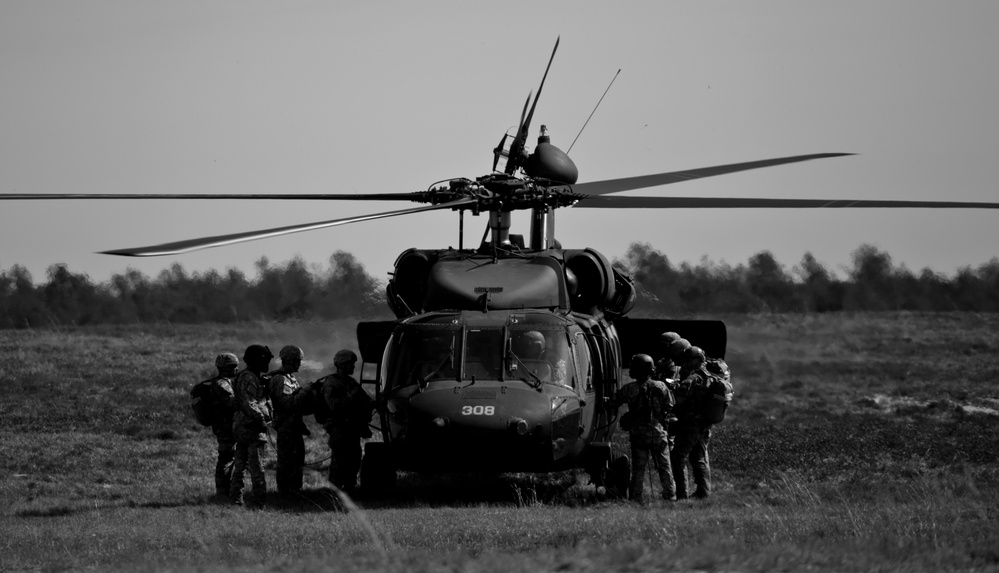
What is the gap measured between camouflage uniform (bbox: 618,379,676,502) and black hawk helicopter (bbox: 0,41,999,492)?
37 centimetres

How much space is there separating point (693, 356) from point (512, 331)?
2.23 metres

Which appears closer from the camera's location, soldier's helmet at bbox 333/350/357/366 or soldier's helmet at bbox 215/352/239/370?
soldier's helmet at bbox 215/352/239/370

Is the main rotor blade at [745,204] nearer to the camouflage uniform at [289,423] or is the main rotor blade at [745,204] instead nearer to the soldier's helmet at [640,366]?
the soldier's helmet at [640,366]

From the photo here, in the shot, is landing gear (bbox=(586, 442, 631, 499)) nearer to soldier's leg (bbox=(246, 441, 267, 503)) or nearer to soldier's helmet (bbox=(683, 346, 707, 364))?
soldier's helmet (bbox=(683, 346, 707, 364))

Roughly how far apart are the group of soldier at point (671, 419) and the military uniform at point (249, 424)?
386cm

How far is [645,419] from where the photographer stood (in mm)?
14492

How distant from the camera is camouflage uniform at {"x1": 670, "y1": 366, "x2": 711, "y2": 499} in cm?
1498

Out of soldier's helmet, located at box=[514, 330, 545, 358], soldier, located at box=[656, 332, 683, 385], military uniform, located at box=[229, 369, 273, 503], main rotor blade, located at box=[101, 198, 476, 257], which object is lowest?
military uniform, located at box=[229, 369, 273, 503]

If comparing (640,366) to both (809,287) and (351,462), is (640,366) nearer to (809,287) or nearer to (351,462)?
(351,462)

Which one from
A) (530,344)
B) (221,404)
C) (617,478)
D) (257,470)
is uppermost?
(530,344)

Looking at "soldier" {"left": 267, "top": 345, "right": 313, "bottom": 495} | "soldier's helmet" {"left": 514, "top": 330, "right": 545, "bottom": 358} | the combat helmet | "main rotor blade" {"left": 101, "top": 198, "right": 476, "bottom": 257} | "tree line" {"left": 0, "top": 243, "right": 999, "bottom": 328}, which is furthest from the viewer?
"tree line" {"left": 0, "top": 243, "right": 999, "bottom": 328}

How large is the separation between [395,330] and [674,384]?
10.4 feet

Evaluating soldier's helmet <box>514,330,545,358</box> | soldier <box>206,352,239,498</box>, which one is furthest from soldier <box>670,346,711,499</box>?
soldier <box>206,352,239,498</box>

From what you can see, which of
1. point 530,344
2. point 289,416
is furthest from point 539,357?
point 289,416
